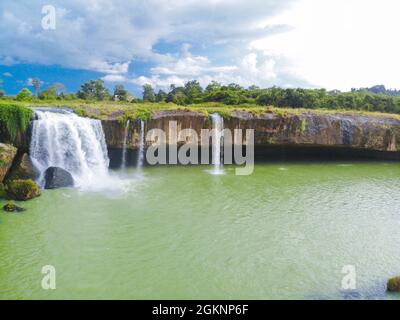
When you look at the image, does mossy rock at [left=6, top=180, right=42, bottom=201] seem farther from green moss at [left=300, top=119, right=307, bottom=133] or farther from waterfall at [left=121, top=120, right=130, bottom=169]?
green moss at [left=300, top=119, right=307, bottom=133]

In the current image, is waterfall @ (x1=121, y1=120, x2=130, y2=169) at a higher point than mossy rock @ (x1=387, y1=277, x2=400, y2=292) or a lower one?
higher

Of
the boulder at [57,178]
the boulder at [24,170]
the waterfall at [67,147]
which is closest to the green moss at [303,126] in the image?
the waterfall at [67,147]

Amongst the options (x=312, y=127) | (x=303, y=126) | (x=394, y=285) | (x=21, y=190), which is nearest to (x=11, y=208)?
(x=21, y=190)

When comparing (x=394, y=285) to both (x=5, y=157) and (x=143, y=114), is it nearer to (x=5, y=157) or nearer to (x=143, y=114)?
(x=5, y=157)

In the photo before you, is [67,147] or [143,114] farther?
[143,114]

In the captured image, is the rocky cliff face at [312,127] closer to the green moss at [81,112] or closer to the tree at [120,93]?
the green moss at [81,112]

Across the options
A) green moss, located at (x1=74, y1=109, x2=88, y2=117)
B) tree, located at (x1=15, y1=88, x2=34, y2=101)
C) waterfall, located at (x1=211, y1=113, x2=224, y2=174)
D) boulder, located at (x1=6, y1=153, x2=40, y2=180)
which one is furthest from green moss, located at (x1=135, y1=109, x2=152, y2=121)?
tree, located at (x1=15, y1=88, x2=34, y2=101)
